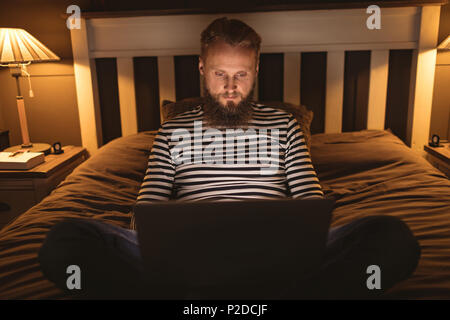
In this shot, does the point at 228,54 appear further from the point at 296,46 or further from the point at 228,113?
the point at 296,46

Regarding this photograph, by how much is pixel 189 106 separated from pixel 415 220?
1067mm

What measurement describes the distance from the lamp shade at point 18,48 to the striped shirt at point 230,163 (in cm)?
98

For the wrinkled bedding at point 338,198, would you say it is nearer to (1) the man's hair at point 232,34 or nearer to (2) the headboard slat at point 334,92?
(2) the headboard slat at point 334,92

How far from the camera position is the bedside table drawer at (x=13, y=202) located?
66.4 inches

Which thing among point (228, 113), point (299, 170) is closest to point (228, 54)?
point (228, 113)

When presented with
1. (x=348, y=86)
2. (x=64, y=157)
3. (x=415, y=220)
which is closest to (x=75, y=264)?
(x=415, y=220)

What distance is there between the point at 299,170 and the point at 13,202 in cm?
133

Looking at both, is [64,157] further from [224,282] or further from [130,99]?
[224,282]

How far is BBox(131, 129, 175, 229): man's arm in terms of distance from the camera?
1.04m

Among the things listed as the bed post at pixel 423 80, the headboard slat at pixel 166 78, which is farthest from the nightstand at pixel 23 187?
the bed post at pixel 423 80

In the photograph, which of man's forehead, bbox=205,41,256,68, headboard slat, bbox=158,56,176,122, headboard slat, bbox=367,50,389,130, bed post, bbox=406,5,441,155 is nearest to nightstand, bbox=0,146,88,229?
headboard slat, bbox=158,56,176,122

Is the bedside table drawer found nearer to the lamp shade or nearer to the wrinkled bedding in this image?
the wrinkled bedding

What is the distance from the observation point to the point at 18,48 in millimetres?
1733

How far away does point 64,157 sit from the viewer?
6.18ft
